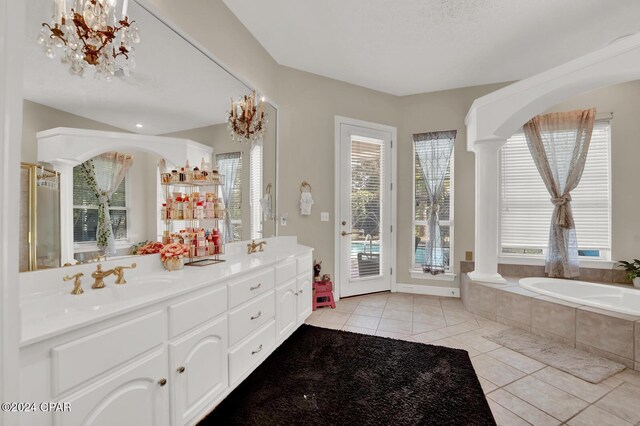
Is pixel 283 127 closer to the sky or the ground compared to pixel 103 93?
closer to the sky

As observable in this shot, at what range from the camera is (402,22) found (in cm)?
255

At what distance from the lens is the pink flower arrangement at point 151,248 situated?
1681mm

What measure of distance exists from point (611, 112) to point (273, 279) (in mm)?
4100

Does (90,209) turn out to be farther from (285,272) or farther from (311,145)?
(311,145)

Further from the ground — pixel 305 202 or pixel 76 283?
pixel 305 202

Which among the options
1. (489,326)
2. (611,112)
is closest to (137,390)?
(489,326)

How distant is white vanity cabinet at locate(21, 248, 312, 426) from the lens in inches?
34.4

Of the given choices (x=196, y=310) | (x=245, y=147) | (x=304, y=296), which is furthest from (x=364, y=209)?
(x=196, y=310)

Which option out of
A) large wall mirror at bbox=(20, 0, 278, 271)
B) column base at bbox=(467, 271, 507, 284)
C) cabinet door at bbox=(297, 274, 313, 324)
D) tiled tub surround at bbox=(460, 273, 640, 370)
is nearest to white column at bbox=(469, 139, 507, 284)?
column base at bbox=(467, 271, 507, 284)

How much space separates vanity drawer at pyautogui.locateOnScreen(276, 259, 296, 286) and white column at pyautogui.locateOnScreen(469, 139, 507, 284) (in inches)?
83.5

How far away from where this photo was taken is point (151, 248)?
173cm

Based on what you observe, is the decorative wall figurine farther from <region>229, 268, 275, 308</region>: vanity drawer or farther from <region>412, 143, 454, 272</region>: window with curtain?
<region>412, 143, 454, 272</region>: window with curtain

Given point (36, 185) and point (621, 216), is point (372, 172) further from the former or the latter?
point (36, 185)

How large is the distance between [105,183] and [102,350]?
89 cm
